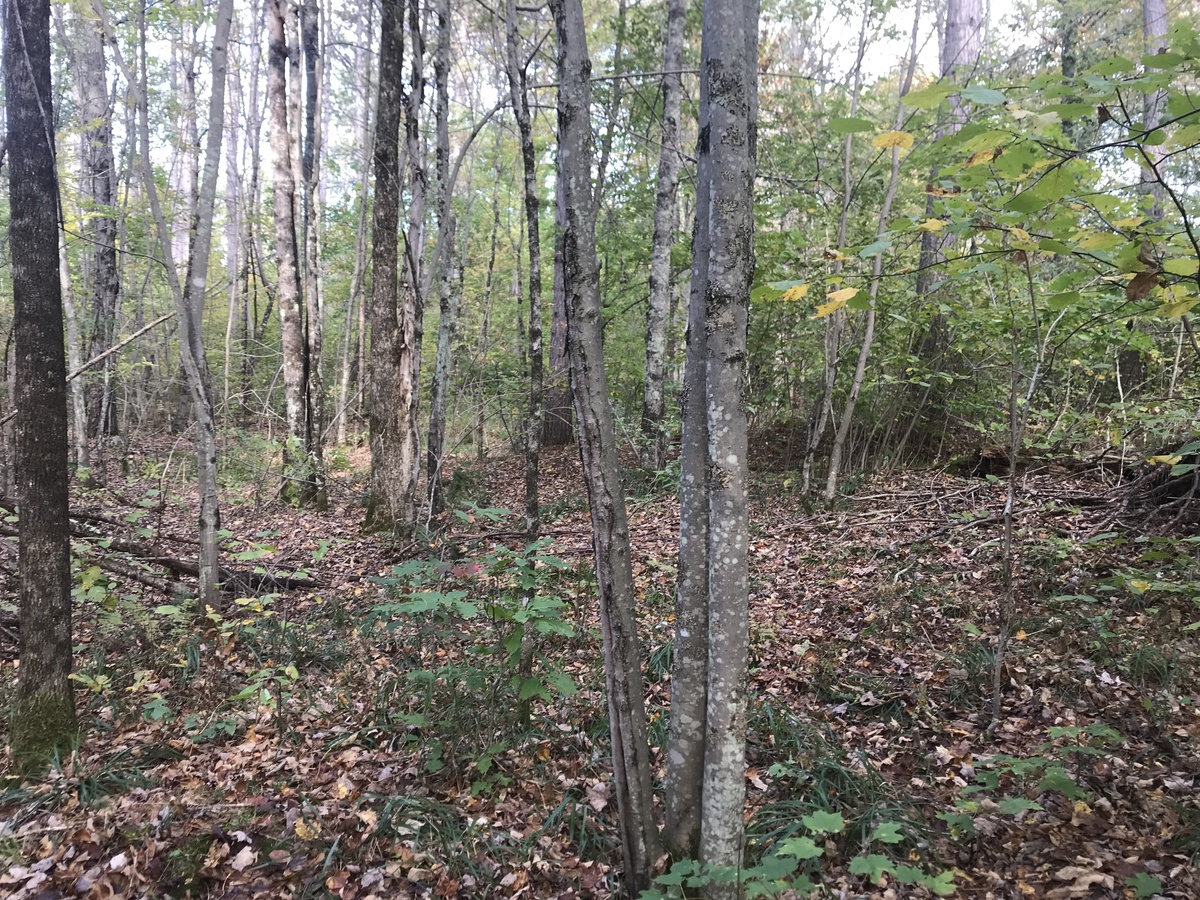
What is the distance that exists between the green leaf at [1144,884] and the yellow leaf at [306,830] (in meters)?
3.43

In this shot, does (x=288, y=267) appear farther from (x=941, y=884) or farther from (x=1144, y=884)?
(x=1144, y=884)

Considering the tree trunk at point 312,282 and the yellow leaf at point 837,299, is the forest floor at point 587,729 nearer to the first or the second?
the yellow leaf at point 837,299

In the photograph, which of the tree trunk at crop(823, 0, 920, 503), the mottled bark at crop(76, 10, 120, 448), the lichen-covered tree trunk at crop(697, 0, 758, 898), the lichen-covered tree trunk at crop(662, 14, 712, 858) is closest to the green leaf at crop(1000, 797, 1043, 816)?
the lichen-covered tree trunk at crop(697, 0, 758, 898)

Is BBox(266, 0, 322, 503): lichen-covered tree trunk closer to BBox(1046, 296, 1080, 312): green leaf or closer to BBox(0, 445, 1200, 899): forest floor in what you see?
BBox(0, 445, 1200, 899): forest floor

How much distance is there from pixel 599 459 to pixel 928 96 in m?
1.66

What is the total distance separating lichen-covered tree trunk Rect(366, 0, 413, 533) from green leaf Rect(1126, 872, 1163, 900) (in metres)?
6.55

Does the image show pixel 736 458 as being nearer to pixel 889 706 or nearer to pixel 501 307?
pixel 889 706

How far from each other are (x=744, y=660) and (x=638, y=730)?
1.91 feet

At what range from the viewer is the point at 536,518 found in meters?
6.68

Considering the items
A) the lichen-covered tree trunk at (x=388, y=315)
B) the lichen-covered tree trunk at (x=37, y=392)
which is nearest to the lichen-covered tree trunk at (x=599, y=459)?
the lichen-covered tree trunk at (x=37, y=392)

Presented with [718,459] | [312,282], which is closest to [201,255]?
[718,459]

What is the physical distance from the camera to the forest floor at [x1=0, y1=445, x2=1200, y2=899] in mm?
2828

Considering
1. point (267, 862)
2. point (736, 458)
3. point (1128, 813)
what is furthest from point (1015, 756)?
point (267, 862)

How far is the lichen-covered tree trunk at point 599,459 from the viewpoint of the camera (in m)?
2.45
